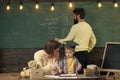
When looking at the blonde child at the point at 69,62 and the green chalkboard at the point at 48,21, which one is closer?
the blonde child at the point at 69,62

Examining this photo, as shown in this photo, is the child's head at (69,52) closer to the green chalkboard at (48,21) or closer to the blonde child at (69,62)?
the blonde child at (69,62)

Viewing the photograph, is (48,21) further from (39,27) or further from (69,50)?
(69,50)

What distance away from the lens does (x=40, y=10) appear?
331 inches

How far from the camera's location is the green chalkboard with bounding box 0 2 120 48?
839 cm

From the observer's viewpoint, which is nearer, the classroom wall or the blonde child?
the blonde child

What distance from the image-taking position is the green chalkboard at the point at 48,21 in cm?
839

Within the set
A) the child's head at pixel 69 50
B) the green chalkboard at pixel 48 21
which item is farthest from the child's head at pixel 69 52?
the green chalkboard at pixel 48 21

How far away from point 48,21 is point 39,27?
265 millimetres

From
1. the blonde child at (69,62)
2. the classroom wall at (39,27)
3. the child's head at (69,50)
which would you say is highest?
the classroom wall at (39,27)

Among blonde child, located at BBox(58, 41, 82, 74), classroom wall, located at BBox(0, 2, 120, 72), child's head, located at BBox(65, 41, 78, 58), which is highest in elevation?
classroom wall, located at BBox(0, 2, 120, 72)

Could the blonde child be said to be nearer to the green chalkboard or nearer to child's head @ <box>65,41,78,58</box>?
child's head @ <box>65,41,78,58</box>

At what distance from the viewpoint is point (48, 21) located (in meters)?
8.40

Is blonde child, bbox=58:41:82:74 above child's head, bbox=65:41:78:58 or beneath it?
beneath

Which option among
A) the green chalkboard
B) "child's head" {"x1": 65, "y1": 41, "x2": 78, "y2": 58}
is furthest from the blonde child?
the green chalkboard
